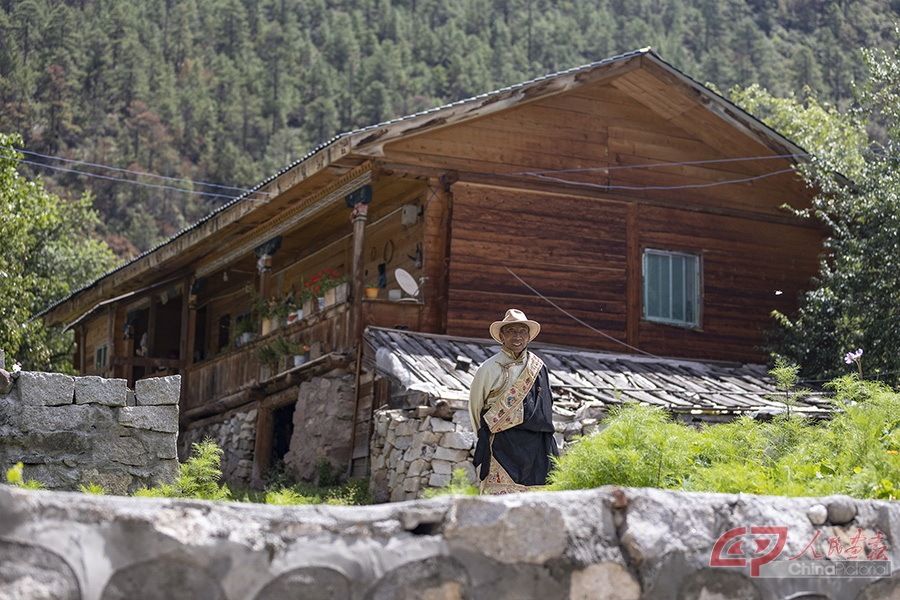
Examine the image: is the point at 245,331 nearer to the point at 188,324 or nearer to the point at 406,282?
the point at 188,324

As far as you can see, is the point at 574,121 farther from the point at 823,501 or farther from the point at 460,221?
the point at 823,501

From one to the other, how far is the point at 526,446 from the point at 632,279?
9942 millimetres

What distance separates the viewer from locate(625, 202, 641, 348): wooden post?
65.8 ft

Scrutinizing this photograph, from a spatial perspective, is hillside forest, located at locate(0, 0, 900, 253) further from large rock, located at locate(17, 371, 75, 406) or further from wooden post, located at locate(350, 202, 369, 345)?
large rock, located at locate(17, 371, 75, 406)

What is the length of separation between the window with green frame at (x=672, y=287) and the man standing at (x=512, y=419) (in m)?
9.76

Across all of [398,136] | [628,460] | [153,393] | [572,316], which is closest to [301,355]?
[398,136]

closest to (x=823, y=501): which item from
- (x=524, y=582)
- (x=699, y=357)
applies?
(x=524, y=582)

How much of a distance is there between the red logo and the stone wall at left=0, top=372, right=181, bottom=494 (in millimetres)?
7313

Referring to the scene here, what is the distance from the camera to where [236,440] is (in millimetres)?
21266

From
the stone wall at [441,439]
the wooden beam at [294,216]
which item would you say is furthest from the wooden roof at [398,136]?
the stone wall at [441,439]

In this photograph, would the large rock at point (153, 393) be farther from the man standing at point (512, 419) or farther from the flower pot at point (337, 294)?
the flower pot at point (337, 294)

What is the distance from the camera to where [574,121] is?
20172mm

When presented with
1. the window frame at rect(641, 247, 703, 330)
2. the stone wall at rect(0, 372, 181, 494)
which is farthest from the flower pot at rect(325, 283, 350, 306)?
the stone wall at rect(0, 372, 181, 494)

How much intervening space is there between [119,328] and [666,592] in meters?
23.9
